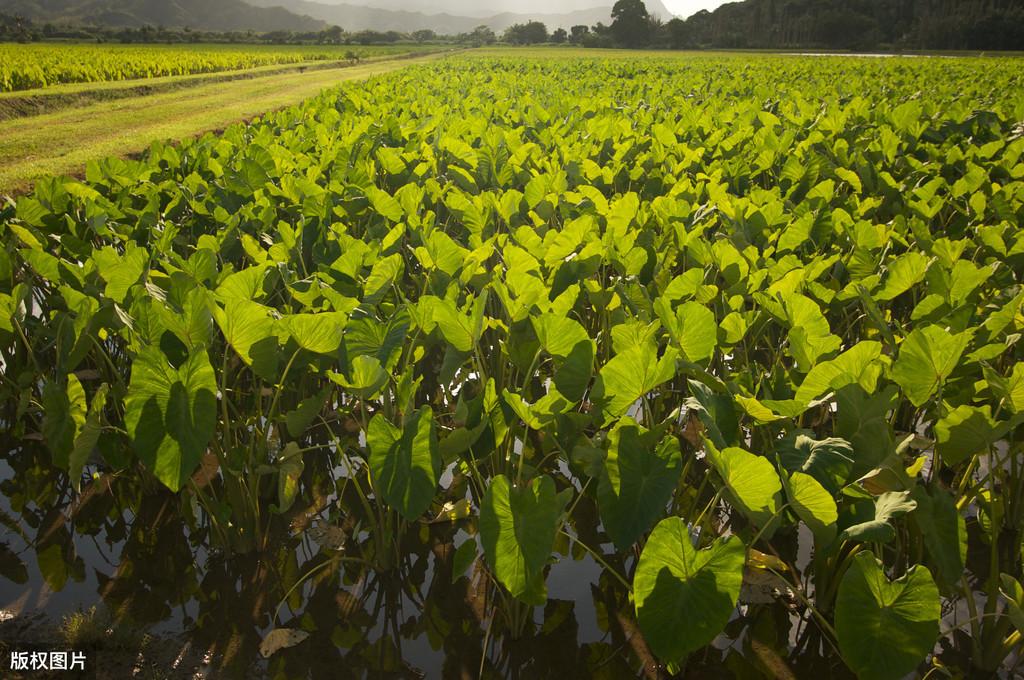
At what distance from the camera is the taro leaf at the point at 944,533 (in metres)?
1.32

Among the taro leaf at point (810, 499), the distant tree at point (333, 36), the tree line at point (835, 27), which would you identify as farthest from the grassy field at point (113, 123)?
the distant tree at point (333, 36)

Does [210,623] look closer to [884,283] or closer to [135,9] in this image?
[884,283]

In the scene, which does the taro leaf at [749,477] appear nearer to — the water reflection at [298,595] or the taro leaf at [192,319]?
the water reflection at [298,595]

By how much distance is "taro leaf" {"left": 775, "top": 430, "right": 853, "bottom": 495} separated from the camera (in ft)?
4.53

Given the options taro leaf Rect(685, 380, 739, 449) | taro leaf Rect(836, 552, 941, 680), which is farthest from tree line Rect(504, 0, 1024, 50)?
taro leaf Rect(836, 552, 941, 680)

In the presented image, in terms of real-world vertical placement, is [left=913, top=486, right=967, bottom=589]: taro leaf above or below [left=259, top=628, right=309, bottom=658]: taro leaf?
above

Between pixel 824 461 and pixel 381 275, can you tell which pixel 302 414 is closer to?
pixel 381 275

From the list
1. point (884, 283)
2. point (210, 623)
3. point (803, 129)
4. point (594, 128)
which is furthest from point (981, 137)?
point (210, 623)

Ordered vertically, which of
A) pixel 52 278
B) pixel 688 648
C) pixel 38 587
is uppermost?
pixel 52 278

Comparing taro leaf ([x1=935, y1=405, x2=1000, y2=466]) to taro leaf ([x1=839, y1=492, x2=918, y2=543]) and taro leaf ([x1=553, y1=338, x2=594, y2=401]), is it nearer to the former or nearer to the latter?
taro leaf ([x1=839, y1=492, x2=918, y2=543])

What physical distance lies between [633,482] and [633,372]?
237mm

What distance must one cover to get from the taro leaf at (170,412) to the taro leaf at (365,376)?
271 mm

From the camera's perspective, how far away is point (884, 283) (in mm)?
2230

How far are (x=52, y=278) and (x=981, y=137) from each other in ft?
23.3
